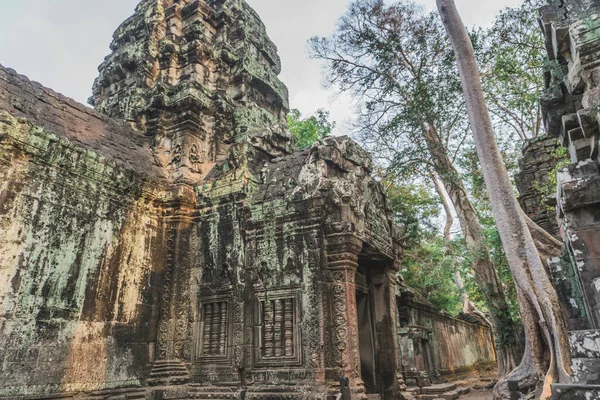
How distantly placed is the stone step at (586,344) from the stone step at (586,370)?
0.05 metres

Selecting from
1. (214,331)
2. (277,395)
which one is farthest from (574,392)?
(214,331)

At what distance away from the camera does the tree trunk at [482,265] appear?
9.55m

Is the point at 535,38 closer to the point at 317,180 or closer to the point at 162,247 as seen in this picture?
the point at 317,180

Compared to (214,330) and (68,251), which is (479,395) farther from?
(68,251)

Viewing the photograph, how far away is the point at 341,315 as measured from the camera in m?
5.38

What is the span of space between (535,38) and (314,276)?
947 cm

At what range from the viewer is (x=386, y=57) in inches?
468

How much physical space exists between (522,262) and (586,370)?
3.05 m

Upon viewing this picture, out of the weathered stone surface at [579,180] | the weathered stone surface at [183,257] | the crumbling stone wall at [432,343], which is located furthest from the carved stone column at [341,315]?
the crumbling stone wall at [432,343]

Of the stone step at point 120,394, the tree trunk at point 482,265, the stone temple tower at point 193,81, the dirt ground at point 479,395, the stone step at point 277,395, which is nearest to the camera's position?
the stone step at point 277,395

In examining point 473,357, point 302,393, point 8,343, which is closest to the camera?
point 8,343

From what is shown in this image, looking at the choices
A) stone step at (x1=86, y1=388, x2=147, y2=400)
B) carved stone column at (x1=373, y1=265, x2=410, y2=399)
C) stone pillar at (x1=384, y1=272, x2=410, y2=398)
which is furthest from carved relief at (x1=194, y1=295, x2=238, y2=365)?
stone pillar at (x1=384, y1=272, x2=410, y2=398)

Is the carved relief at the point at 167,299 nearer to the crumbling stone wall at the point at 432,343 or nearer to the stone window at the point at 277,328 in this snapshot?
the stone window at the point at 277,328

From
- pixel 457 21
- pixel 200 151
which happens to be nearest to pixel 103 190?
pixel 200 151
